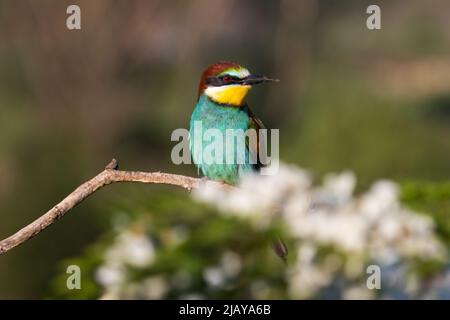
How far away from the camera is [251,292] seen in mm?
1312

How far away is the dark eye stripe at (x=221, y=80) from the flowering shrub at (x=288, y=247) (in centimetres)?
107

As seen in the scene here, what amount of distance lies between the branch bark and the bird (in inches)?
30.5

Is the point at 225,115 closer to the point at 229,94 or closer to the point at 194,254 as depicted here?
the point at 229,94

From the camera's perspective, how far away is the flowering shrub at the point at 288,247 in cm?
129

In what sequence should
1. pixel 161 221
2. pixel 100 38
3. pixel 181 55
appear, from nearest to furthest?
Result: 1. pixel 161 221
2. pixel 100 38
3. pixel 181 55

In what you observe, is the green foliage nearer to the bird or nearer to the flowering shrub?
the flowering shrub

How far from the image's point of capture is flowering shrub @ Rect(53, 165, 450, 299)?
129cm

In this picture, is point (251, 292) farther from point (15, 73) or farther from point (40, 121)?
point (15, 73)

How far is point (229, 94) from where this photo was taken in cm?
259

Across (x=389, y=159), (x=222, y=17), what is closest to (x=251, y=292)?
(x=389, y=159)

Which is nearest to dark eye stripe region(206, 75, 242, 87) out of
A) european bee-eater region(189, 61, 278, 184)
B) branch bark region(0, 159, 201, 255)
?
european bee-eater region(189, 61, 278, 184)
